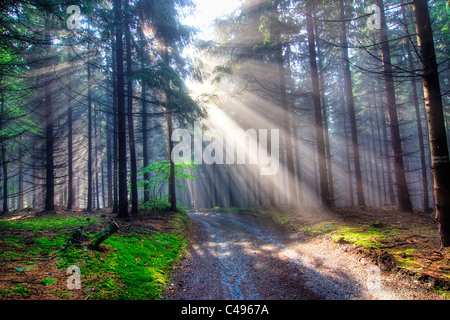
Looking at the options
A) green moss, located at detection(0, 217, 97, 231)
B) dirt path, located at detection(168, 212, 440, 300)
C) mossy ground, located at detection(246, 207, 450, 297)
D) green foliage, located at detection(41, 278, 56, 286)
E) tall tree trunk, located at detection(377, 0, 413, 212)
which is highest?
tall tree trunk, located at detection(377, 0, 413, 212)

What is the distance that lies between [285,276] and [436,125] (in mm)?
5297

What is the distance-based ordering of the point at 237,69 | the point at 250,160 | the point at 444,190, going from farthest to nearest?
the point at 250,160, the point at 237,69, the point at 444,190

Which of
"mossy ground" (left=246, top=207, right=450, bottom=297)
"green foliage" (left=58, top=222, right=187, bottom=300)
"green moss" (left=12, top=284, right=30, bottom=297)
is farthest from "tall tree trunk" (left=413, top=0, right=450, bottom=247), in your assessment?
"green moss" (left=12, top=284, right=30, bottom=297)

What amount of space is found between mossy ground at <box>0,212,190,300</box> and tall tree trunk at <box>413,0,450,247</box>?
6.89 meters

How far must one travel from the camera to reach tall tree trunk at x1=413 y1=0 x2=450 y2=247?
194 inches

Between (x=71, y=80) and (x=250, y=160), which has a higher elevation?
(x=71, y=80)

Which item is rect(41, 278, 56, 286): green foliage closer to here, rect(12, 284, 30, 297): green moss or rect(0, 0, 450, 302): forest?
rect(12, 284, 30, 297): green moss

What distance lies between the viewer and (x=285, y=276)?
199 inches

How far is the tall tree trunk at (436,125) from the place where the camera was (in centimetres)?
493

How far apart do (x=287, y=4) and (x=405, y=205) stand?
1300 cm

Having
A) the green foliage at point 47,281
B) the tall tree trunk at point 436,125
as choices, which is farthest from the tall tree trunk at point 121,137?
the tall tree trunk at point 436,125

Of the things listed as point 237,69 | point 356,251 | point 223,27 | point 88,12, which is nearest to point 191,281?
point 356,251

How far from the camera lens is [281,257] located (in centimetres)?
638
